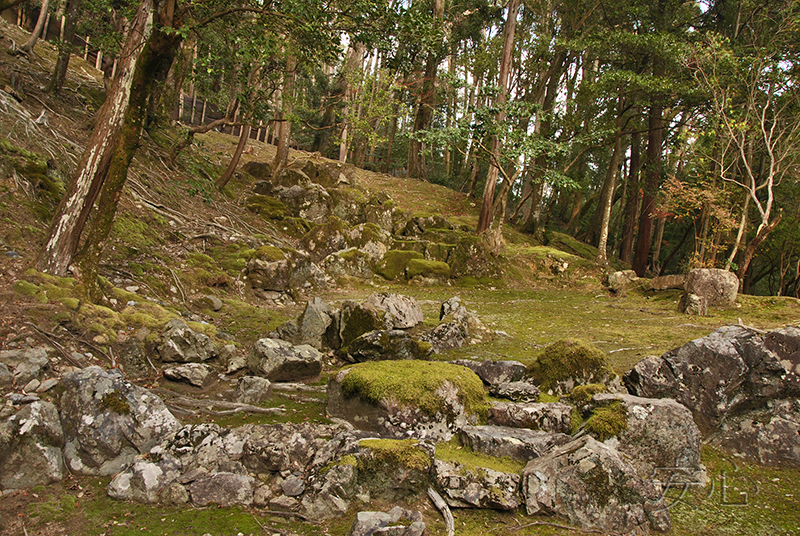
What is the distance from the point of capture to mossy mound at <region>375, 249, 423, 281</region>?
15288 millimetres

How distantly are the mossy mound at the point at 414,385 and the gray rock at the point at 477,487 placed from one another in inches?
37.6

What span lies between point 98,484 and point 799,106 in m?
19.3

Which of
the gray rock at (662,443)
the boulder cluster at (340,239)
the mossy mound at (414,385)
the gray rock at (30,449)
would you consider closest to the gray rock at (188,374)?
the gray rock at (30,449)

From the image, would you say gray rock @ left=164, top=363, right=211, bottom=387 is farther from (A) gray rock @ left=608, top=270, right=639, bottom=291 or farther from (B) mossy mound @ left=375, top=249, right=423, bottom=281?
(A) gray rock @ left=608, top=270, right=639, bottom=291

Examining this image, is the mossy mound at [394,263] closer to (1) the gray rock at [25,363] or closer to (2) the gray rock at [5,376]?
(1) the gray rock at [25,363]

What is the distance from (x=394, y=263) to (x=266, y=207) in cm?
531

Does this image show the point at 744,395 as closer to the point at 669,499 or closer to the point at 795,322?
the point at 669,499

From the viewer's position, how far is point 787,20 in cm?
1407

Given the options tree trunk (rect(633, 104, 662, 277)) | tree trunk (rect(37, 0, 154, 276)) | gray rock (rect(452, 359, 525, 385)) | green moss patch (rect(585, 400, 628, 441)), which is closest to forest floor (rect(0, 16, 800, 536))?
tree trunk (rect(37, 0, 154, 276))

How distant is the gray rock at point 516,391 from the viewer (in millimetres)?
5578

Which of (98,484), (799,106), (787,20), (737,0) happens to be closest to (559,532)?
(98,484)

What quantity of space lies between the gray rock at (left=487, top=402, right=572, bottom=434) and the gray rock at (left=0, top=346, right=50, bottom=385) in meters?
4.72

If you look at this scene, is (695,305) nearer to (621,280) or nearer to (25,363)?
(621,280)

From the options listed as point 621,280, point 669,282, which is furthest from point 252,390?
point 621,280
